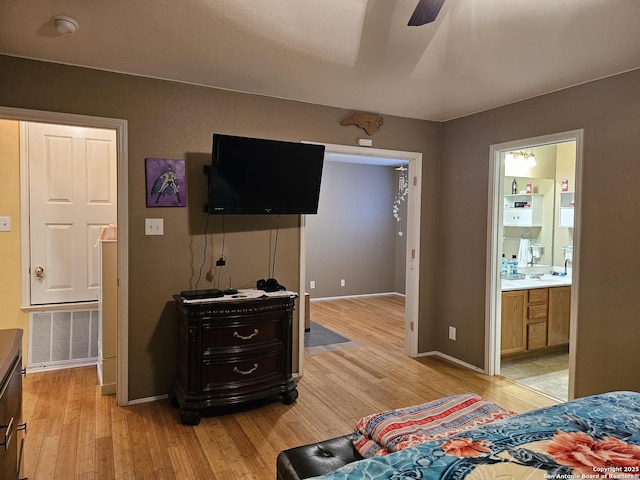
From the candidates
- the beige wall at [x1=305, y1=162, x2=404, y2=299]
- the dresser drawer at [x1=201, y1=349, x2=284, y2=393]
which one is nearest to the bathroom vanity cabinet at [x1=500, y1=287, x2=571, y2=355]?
the dresser drawer at [x1=201, y1=349, x2=284, y2=393]

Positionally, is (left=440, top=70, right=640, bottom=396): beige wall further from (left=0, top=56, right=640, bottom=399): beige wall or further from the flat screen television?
the flat screen television

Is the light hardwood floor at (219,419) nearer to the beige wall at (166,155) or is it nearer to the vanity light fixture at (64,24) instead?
the beige wall at (166,155)

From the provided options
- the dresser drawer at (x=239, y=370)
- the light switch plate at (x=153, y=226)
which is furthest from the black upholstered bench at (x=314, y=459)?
the light switch plate at (x=153, y=226)

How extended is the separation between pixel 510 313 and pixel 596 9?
284cm

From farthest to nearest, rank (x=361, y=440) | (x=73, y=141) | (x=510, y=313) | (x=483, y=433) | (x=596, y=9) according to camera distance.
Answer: (x=510, y=313), (x=73, y=141), (x=596, y=9), (x=361, y=440), (x=483, y=433)

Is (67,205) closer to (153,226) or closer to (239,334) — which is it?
(153,226)

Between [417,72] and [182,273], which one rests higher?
[417,72]

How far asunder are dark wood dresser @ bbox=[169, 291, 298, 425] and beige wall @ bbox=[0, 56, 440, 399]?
231 millimetres

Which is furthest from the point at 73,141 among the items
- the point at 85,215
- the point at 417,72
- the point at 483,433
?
the point at 483,433

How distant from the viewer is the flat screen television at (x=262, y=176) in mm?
3025

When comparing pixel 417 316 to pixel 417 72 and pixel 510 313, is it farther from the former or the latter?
pixel 417 72

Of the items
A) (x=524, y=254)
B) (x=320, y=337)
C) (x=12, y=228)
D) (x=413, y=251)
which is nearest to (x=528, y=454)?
(x=413, y=251)

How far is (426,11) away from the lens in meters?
1.64

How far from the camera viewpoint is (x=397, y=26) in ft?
7.16
